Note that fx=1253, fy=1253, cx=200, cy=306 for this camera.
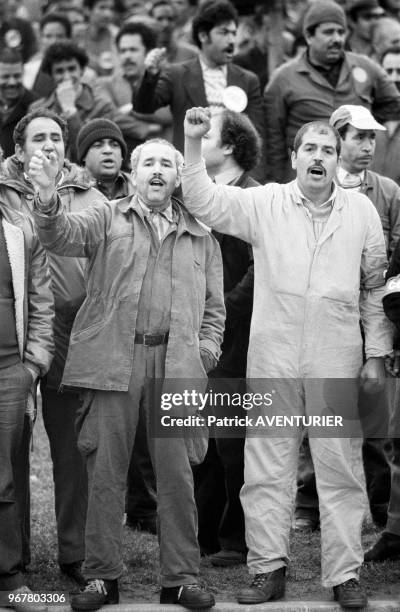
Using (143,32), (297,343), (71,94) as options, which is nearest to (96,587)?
(297,343)

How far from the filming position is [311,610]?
6301mm

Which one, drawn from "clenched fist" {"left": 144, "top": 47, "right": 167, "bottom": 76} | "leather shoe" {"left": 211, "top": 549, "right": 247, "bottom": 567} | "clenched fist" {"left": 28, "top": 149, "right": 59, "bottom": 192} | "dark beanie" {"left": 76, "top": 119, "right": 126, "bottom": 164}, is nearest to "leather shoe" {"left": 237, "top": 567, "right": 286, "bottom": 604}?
"leather shoe" {"left": 211, "top": 549, "right": 247, "bottom": 567}

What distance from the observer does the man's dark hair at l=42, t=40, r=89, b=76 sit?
10.6 m

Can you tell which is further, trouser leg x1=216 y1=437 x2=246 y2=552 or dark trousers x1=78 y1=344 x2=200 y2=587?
trouser leg x1=216 y1=437 x2=246 y2=552

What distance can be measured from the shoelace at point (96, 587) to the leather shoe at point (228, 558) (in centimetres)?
111

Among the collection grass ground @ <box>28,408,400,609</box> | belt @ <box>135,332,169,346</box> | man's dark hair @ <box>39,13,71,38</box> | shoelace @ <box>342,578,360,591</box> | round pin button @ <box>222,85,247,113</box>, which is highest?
man's dark hair @ <box>39,13,71,38</box>

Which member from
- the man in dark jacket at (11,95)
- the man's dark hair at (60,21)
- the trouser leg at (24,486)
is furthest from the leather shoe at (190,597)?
the man's dark hair at (60,21)

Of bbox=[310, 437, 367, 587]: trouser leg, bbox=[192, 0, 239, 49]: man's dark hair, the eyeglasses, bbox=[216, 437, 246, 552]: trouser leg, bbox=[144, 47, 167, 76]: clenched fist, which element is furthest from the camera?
the eyeglasses

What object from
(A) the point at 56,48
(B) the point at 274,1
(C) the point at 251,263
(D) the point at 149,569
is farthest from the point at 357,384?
(B) the point at 274,1

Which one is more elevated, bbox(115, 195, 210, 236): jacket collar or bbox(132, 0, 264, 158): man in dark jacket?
bbox(132, 0, 264, 158): man in dark jacket

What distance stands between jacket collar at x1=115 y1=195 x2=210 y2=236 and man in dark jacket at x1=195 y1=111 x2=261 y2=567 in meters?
0.58

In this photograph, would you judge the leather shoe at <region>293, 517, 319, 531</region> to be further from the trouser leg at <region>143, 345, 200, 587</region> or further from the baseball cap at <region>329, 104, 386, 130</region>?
the baseball cap at <region>329, 104, 386, 130</region>

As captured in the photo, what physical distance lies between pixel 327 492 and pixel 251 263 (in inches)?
60.4

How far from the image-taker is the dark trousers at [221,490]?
23.4ft
